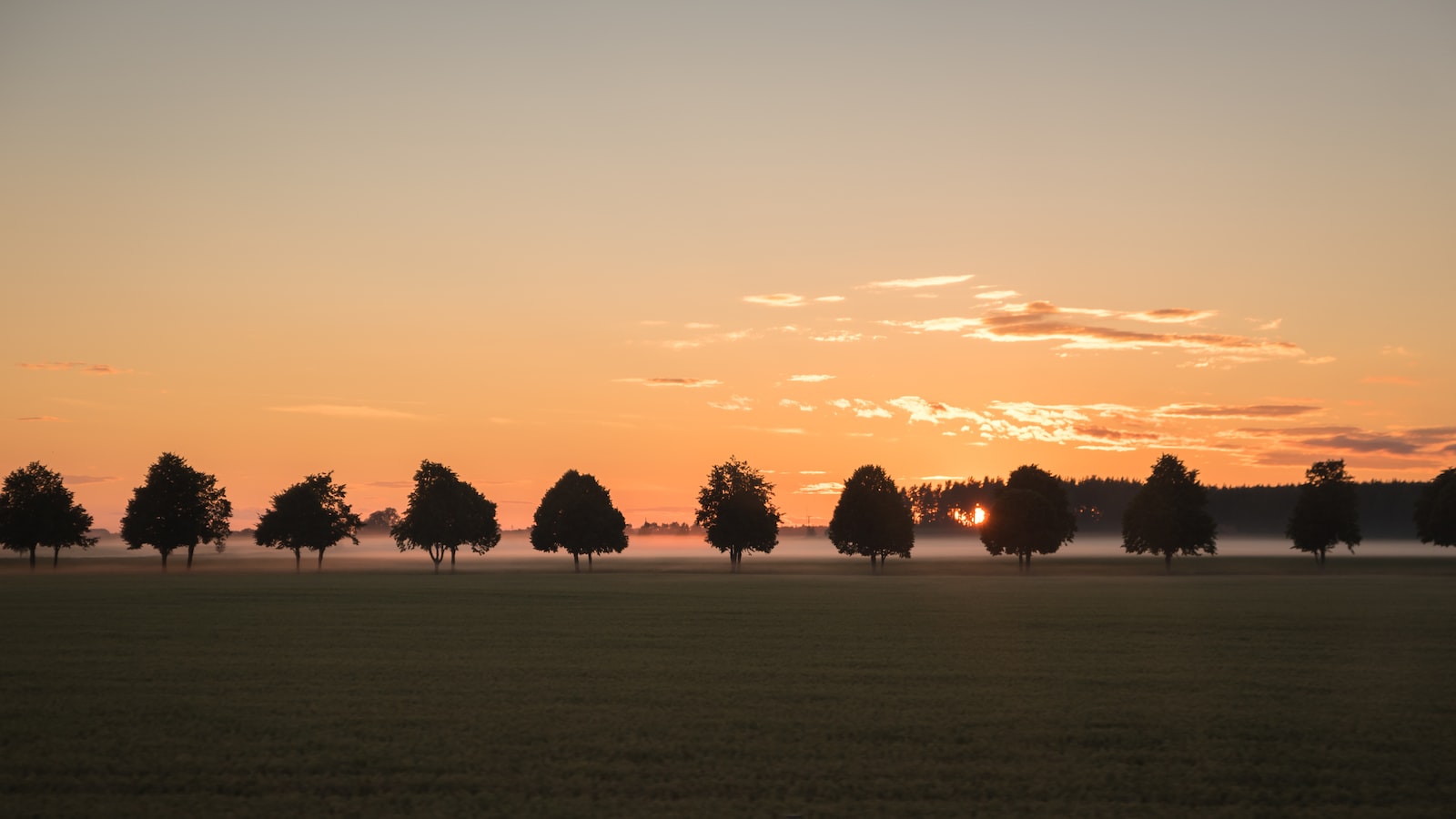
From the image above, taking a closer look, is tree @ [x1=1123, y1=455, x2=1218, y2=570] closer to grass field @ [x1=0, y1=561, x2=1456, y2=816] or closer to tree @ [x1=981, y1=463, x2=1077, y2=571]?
tree @ [x1=981, y1=463, x2=1077, y2=571]

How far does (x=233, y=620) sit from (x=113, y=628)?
14.4 feet

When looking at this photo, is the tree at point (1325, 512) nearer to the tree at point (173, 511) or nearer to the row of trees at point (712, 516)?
the row of trees at point (712, 516)

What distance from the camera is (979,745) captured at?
16.4 metres

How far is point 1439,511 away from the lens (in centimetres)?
11638

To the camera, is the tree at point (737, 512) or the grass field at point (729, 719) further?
the tree at point (737, 512)

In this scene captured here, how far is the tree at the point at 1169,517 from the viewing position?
118 m

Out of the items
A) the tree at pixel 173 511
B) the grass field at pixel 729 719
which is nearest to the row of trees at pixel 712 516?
the tree at pixel 173 511

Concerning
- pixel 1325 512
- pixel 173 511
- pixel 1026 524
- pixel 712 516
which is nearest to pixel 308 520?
pixel 173 511

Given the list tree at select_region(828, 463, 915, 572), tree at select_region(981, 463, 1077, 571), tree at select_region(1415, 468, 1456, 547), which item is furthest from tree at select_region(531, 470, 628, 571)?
tree at select_region(1415, 468, 1456, 547)

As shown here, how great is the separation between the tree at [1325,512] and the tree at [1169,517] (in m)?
10.4

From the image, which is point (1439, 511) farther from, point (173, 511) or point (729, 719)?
point (173, 511)

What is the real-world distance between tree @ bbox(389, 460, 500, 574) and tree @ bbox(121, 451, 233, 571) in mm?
19121

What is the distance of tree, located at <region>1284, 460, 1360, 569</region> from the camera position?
120 m

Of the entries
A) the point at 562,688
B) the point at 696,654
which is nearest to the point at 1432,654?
the point at 696,654
